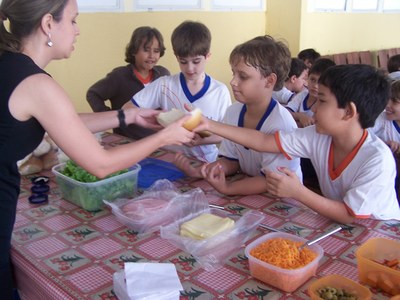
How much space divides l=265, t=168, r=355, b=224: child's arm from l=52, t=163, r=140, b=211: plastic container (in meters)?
0.59

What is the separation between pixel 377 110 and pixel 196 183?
0.85 metres

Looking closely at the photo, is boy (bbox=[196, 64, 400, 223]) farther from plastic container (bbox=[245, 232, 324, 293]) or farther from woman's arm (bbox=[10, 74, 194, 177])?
woman's arm (bbox=[10, 74, 194, 177])

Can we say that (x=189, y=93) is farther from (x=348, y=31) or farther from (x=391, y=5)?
(x=391, y=5)

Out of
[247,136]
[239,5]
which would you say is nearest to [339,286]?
[247,136]

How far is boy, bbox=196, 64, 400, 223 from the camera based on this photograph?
1.45 meters

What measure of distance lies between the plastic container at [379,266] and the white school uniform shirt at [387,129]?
2016 millimetres

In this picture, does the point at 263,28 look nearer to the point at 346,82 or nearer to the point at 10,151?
the point at 346,82

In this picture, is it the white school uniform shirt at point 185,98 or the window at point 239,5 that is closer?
the white school uniform shirt at point 185,98

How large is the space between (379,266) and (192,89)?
1659 millimetres

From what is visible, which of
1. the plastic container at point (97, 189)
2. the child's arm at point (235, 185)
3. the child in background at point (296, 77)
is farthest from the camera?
the child in background at point (296, 77)

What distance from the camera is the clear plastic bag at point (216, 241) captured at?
122 centimetres

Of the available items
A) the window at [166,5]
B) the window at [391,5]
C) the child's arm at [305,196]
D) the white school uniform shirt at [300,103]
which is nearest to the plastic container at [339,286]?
the child's arm at [305,196]

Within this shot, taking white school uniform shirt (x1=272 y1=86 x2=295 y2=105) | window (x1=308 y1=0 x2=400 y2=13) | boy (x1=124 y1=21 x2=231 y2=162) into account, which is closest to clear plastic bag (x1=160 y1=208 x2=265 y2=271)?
boy (x1=124 y1=21 x2=231 y2=162)

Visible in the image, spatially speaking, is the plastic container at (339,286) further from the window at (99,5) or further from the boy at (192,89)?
Result: the window at (99,5)
